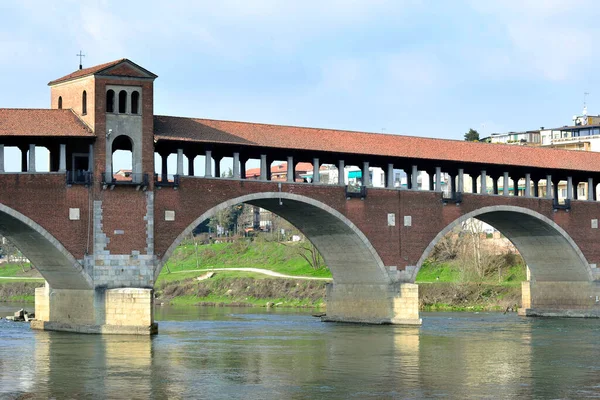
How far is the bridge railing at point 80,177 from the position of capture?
50719 mm

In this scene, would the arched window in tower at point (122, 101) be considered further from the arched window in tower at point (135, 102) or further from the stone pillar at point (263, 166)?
the stone pillar at point (263, 166)

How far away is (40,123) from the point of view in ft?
166

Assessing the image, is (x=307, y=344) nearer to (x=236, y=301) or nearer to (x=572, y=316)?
(x=572, y=316)

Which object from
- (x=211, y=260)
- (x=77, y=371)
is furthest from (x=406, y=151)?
(x=211, y=260)

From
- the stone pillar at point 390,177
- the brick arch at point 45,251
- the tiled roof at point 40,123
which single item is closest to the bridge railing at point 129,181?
the tiled roof at point 40,123

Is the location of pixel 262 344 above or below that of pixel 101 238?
below

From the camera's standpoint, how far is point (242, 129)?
5656 centimetres

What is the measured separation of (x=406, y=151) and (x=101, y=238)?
18.6m

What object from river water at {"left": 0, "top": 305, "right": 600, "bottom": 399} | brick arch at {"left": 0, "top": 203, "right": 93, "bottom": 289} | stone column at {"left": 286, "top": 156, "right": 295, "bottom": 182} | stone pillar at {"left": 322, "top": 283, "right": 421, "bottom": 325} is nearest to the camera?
river water at {"left": 0, "top": 305, "right": 600, "bottom": 399}

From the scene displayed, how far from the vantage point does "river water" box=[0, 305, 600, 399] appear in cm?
3422

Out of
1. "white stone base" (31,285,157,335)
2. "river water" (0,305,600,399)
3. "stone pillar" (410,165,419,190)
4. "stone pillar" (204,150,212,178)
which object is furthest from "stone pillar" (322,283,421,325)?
"white stone base" (31,285,157,335)

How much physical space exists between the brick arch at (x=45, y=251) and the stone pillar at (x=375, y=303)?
16711 mm

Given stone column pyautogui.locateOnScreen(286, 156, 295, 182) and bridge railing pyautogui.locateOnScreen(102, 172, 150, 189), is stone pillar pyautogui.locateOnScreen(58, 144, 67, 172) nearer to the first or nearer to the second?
bridge railing pyautogui.locateOnScreen(102, 172, 150, 189)

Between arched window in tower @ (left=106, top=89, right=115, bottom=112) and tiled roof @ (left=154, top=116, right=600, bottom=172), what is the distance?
236 centimetres
